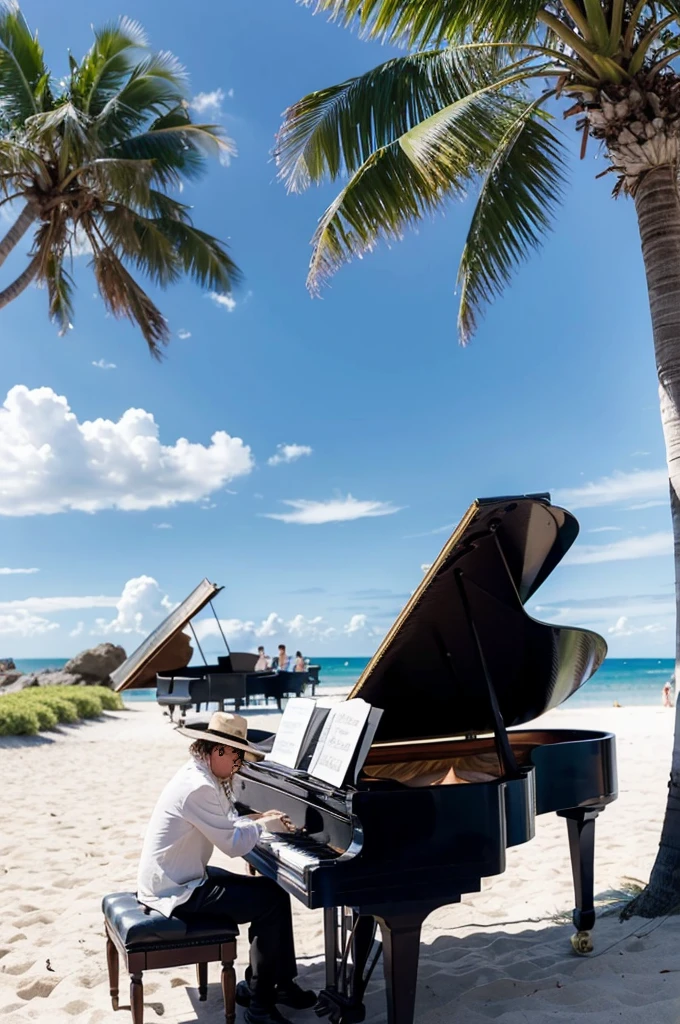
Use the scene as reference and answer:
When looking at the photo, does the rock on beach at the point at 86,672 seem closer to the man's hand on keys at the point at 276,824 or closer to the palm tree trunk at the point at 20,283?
the palm tree trunk at the point at 20,283

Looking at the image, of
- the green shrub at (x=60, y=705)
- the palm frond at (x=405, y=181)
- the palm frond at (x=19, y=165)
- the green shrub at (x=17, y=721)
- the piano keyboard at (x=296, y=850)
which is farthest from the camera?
the green shrub at (x=60, y=705)

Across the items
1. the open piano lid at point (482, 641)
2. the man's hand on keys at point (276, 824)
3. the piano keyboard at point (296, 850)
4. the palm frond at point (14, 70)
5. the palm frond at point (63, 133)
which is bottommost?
the piano keyboard at point (296, 850)

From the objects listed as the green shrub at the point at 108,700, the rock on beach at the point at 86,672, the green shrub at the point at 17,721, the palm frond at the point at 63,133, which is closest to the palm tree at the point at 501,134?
the palm frond at the point at 63,133

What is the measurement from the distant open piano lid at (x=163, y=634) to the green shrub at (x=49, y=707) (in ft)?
4.89

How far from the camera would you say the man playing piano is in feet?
12.6

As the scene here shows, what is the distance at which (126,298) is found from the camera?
1570cm

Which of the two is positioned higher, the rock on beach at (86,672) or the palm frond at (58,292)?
the palm frond at (58,292)

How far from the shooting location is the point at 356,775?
376cm

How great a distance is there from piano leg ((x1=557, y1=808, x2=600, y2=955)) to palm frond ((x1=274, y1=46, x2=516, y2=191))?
670 centimetres

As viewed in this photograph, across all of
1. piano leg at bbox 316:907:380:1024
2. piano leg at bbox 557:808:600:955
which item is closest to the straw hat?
piano leg at bbox 316:907:380:1024

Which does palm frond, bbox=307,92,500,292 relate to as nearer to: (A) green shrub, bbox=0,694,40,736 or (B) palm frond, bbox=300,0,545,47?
(B) palm frond, bbox=300,0,545,47

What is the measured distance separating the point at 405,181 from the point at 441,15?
154 centimetres

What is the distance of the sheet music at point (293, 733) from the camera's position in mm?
4469

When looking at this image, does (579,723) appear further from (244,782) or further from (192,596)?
(244,782)
